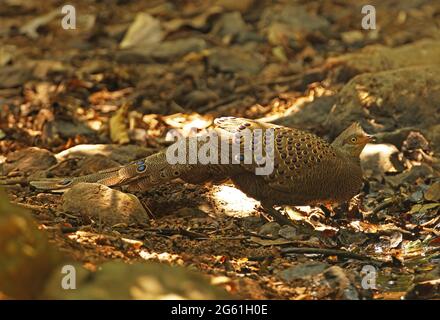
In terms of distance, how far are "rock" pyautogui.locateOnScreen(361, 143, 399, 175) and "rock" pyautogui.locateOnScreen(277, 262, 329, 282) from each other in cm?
212

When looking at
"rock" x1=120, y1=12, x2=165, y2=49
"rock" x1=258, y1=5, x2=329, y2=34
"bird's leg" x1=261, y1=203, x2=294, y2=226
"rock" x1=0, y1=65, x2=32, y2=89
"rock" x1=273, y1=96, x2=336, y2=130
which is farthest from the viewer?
"rock" x1=258, y1=5, x2=329, y2=34

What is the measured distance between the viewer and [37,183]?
583cm

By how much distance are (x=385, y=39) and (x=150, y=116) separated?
3.72 meters

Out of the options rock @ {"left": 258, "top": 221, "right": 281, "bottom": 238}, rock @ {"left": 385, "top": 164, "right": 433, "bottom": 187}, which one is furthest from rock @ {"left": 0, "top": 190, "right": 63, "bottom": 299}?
rock @ {"left": 385, "top": 164, "right": 433, "bottom": 187}

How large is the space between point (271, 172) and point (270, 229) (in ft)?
1.25

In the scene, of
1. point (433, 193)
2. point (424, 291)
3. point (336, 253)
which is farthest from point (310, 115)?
point (424, 291)

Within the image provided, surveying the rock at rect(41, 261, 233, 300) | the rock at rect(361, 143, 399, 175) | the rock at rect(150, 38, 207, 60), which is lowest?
the rock at rect(361, 143, 399, 175)

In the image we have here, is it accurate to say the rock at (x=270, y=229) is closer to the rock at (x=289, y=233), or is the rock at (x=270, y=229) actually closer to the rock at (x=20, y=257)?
the rock at (x=289, y=233)

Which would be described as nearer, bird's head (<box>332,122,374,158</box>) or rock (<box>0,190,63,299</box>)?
rock (<box>0,190,63,299</box>)

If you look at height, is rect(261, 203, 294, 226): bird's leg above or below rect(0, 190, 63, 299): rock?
below

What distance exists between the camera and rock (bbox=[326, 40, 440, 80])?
867 cm

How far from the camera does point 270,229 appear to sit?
553 cm

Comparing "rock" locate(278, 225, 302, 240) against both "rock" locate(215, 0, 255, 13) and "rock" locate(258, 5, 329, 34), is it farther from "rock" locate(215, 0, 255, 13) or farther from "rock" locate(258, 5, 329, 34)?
"rock" locate(215, 0, 255, 13)
